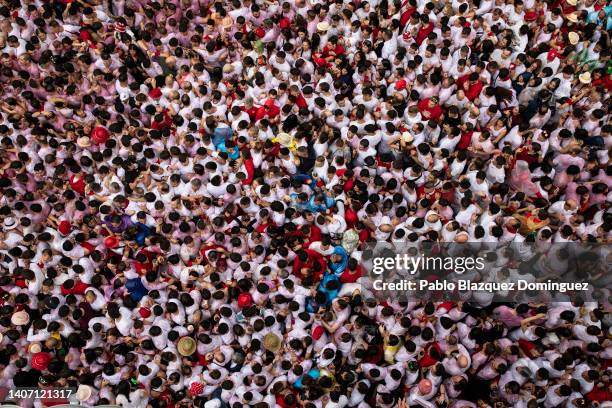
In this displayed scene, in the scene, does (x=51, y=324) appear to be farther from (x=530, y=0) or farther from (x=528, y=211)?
(x=530, y=0)

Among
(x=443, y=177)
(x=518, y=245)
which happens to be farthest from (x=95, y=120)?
(x=518, y=245)

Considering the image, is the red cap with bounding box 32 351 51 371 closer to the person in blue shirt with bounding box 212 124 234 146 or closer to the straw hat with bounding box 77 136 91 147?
the straw hat with bounding box 77 136 91 147

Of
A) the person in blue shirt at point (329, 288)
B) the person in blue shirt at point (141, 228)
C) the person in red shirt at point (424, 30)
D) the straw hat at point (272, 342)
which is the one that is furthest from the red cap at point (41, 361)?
the person in red shirt at point (424, 30)

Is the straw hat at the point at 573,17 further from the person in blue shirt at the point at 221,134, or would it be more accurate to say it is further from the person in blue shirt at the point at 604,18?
the person in blue shirt at the point at 221,134

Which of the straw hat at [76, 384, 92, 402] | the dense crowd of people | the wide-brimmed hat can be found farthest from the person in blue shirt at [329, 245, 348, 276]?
the wide-brimmed hat

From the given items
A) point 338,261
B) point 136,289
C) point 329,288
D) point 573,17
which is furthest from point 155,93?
point 573,17

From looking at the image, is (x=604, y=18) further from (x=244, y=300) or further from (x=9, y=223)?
(x=9, y=223)
